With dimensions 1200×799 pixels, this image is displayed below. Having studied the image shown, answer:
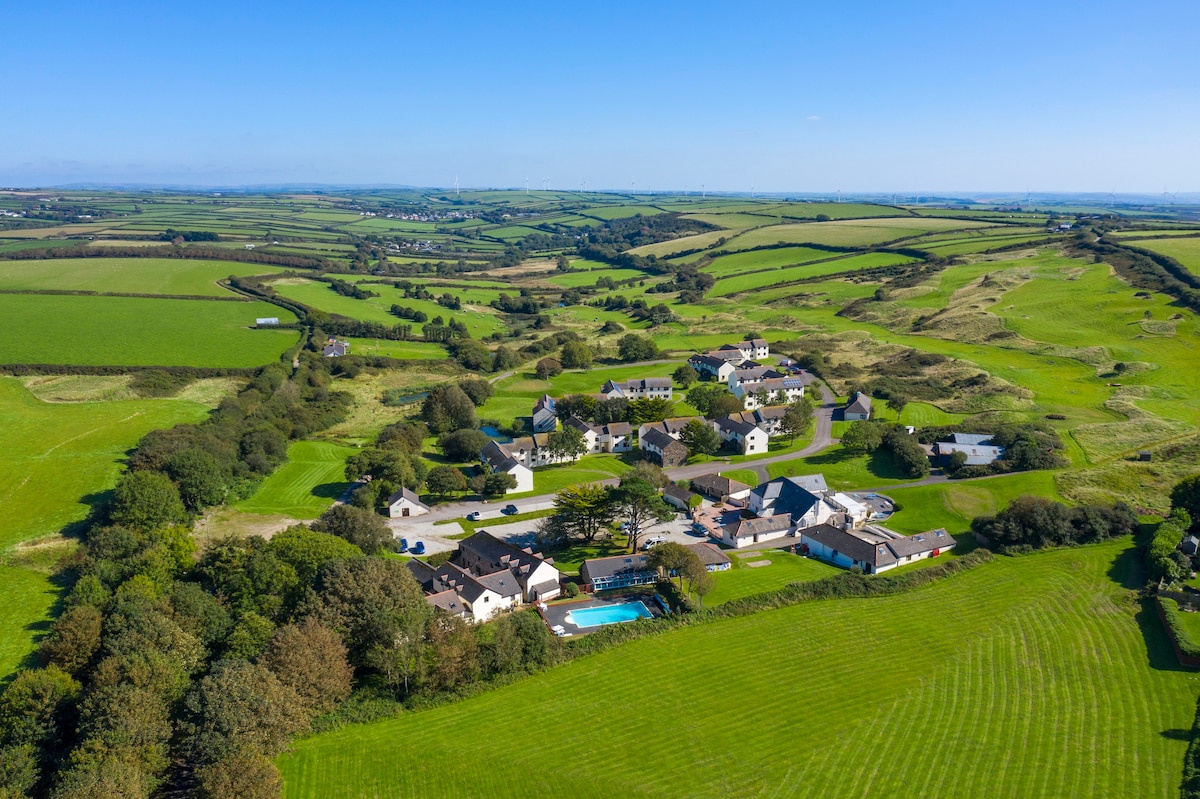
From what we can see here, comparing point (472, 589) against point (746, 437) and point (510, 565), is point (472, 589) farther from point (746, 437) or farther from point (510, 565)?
point (746, 437)

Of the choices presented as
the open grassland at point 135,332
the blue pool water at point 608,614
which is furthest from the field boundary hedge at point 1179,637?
the open grassland at point 135,332

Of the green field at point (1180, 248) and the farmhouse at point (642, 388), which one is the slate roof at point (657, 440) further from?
the green field at point (1180, 248)

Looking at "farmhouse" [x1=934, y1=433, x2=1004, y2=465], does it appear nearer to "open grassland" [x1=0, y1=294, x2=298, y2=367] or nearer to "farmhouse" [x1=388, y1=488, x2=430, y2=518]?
"farmhouse" [x1=388, y1=488, x2=430, y2=518]

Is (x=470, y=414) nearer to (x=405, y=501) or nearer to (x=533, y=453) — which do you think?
(x=533, y=453)

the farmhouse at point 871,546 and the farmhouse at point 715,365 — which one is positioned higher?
the farmhouse at point 715,365

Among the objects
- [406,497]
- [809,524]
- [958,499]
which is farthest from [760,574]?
[406,497]

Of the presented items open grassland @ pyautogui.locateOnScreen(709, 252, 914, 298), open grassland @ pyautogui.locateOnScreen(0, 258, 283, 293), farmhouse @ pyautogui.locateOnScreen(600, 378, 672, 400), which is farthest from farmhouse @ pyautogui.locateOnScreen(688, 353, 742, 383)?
open grassland @ pyautogui.locateOnScreen(0, 258, 283, 293)
